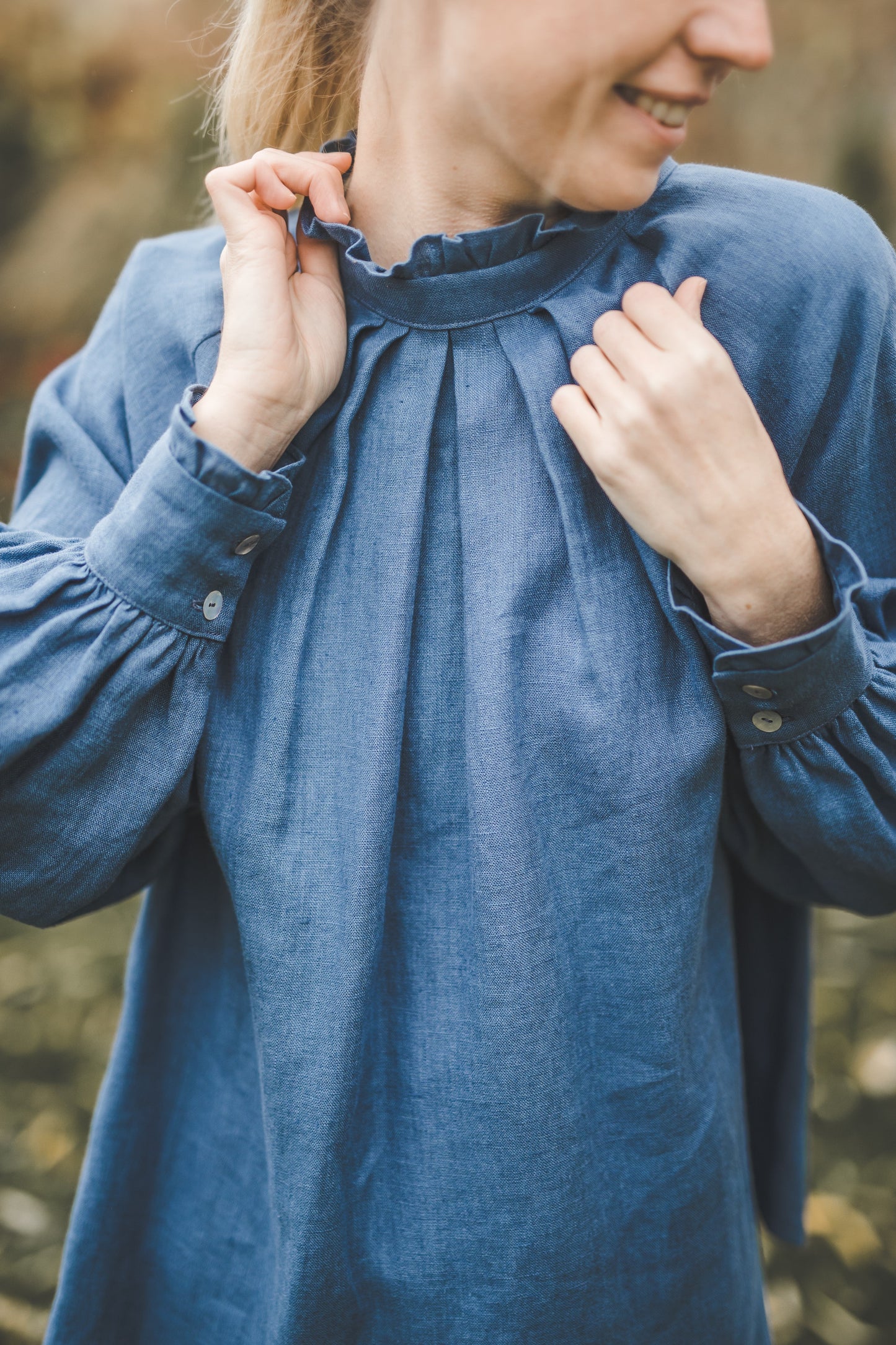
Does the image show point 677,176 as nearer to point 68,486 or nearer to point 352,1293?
point 68,486

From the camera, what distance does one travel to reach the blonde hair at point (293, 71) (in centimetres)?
79

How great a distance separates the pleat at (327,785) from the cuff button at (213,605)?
44 millimetres

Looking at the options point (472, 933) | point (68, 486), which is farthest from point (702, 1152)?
point (68, 486)

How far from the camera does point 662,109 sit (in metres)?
0.61

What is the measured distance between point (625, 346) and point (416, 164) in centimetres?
21

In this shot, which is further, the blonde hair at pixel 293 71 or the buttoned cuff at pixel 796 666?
the blonde hair at pixel 293 71

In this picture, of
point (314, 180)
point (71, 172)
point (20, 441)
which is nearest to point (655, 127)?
point (314, 180)

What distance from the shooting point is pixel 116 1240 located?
2.88ft

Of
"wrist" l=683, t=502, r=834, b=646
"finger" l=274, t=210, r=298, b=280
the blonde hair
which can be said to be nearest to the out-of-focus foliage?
the blonde hair

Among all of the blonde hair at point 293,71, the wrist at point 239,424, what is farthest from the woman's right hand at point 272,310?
the blonde hair at point 293,71

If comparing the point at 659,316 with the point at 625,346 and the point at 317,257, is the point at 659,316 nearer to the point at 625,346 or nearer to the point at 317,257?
the point at 625,346

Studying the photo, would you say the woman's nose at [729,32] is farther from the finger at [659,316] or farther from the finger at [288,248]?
the finger at [288,248]

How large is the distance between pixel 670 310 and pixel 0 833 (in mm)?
594

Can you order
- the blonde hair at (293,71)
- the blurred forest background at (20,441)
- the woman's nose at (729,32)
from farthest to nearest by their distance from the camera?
1. the blurred forest background at (20,441)
2. the blonde hair at (293,71)
3. the woman's nose at (729,32)
